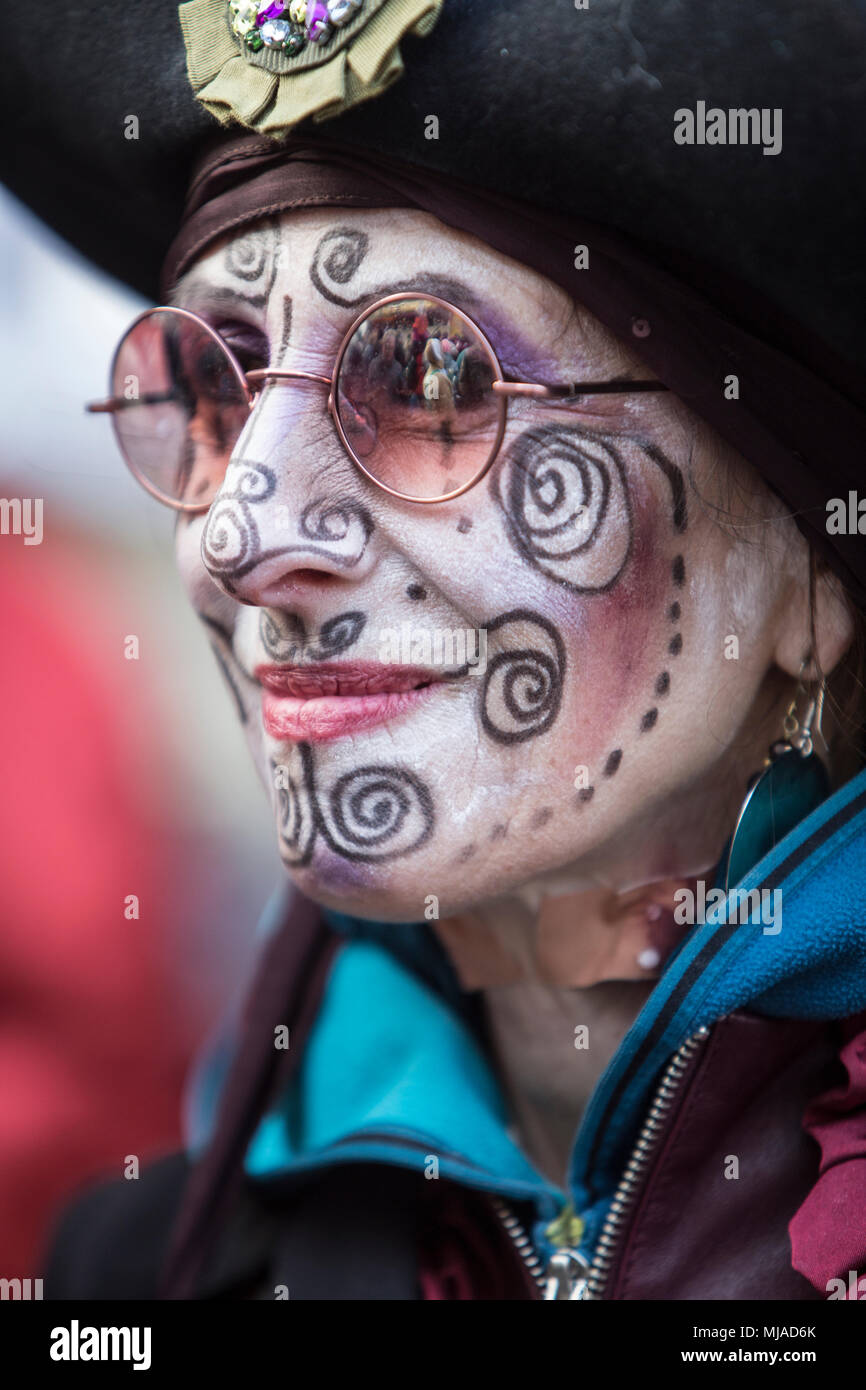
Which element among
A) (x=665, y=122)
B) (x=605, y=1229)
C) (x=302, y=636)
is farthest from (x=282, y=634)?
(x=605, y=1229)

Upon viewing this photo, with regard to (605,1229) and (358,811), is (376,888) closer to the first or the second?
(358,811)

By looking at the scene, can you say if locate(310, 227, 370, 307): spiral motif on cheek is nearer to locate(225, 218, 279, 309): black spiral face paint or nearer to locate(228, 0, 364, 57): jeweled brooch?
locate(225, 218, 279, 309): black spiral face paint

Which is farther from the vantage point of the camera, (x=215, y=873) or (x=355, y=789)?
(x=215, y=873)

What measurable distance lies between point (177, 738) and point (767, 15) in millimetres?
2202

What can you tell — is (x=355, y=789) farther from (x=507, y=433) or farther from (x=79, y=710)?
(x=79, y=710)

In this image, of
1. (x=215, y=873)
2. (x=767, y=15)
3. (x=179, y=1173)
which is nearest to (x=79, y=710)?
(x=215, y=873)

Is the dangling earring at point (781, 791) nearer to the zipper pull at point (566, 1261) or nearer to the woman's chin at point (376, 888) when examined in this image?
the woman's chin at point (376, 888)

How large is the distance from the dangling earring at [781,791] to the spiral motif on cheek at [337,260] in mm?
643

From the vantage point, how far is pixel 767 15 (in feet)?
3.96

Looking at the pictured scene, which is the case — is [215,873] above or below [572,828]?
below

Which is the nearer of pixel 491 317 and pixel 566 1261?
pixel 491 317

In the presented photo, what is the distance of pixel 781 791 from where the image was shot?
4.92 ft

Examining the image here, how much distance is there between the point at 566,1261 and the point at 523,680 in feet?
2.29

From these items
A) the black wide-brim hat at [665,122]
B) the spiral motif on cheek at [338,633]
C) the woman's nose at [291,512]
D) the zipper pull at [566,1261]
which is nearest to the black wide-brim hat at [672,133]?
the black wide-brim hat at [665,122]
